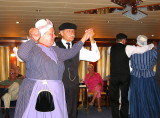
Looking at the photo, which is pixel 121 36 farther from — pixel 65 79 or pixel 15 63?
pixel 15 63

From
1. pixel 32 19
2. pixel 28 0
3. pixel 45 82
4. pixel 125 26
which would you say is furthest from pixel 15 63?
pixel 45 82

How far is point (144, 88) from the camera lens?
376 cm

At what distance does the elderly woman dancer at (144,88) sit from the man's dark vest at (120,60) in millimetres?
154

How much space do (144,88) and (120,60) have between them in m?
0.60

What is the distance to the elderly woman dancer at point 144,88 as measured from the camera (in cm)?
368

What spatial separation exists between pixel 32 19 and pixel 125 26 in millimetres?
2358

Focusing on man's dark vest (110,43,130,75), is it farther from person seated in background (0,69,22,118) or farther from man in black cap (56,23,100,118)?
person seated in background (0,69,22,118)

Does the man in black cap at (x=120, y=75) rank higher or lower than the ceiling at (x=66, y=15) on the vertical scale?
lower

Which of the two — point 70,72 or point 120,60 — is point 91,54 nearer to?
point 70,72

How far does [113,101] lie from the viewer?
13.6ft

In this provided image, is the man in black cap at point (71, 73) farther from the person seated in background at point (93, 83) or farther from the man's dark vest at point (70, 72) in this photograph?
the person seated in background at point (93, 83)

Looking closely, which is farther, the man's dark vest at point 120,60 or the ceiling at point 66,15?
the ceiling at point 66,15

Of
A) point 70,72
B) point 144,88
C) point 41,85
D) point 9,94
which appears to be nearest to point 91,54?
point 70,72

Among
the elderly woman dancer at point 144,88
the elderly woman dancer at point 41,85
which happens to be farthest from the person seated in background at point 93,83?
the elderly woman dancer at point 41,85
